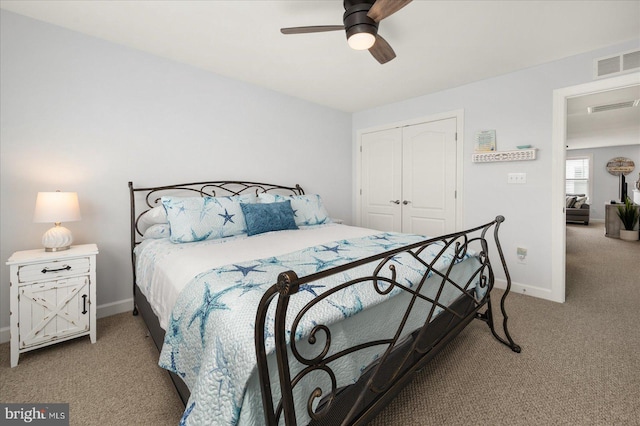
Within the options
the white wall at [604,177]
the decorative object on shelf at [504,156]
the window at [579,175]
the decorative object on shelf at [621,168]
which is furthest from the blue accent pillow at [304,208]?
the window at [579,175]

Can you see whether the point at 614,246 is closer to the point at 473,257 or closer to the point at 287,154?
the point at 473,257

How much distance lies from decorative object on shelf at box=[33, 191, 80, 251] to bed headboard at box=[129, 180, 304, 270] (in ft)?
1.70

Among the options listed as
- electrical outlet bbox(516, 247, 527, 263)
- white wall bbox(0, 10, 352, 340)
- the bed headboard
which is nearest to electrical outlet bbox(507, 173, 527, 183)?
electrical outlet bbox(516, 247, 527, 263)

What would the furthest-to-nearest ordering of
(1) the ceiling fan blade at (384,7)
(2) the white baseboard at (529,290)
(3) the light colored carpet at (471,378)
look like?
(2) the white baseboard at (529,290) → (1) the ceiling fan blade at (384,7) → (3) the light colored carpet at (471,378)

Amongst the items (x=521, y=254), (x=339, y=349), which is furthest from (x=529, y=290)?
(x=339, y=349)

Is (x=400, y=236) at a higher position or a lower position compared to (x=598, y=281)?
higher

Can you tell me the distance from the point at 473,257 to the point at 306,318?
1.53m

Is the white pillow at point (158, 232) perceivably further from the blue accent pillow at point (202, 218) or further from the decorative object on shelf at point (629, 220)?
the decorative object on shelf at point (629, 220)

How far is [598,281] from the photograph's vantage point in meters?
3.41

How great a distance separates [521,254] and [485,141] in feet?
4.39

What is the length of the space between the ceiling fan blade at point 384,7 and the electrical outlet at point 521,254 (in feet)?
9.23

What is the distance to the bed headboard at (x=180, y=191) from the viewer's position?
8.73ft

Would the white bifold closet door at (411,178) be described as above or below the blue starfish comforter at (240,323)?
above

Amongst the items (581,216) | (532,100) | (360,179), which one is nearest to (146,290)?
(360,179)
